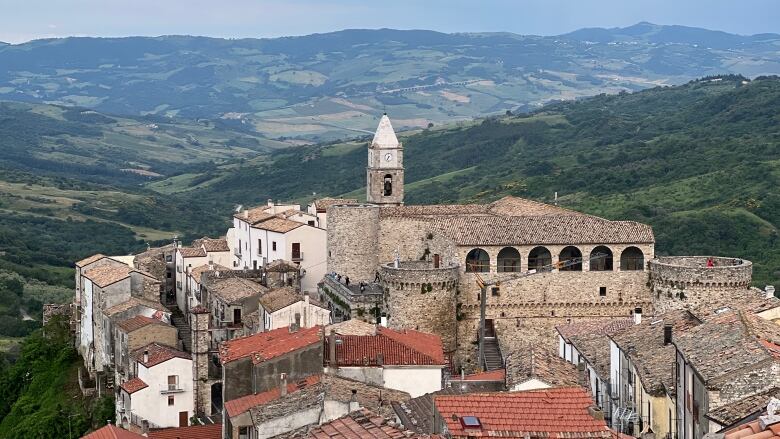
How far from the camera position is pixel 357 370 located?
1454 inches

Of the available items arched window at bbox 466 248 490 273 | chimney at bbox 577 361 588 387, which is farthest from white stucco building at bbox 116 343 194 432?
chimney at bbox 577 361 588 387

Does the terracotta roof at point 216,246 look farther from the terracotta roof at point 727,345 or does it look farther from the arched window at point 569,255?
the terracotta roof at point 727,345

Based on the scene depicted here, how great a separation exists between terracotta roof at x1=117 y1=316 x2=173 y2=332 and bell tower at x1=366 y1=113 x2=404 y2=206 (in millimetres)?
11764

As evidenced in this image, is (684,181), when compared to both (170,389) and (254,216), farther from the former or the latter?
(170,389)

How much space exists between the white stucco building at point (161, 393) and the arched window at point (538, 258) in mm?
14381

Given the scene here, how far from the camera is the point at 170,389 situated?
164 ft

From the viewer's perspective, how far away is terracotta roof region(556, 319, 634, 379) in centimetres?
4131

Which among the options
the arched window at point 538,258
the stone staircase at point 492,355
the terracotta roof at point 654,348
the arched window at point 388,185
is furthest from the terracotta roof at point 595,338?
the arched window at point 388,185

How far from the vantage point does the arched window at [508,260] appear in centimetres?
5491

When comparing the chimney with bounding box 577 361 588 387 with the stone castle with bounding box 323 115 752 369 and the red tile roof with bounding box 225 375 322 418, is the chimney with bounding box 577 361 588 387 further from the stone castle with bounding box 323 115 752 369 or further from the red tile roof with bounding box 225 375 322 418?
the stone castle with bounding box 323 115 752 369

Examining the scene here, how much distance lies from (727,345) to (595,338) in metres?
16.8

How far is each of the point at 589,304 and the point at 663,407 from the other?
2204cm

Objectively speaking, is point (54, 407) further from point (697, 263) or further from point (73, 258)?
point (73, 258)

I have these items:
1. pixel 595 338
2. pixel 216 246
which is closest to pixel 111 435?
pixel 595 338
